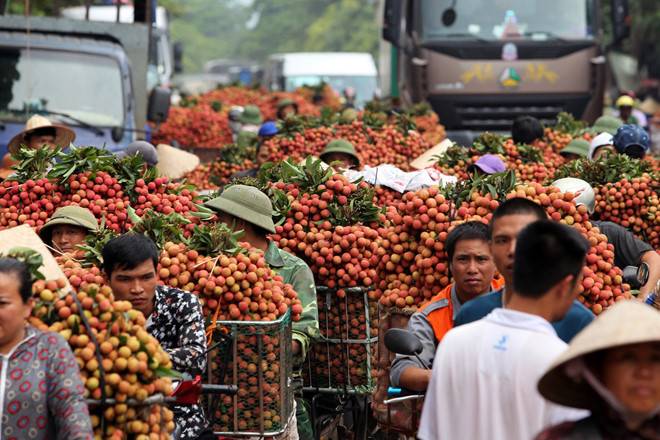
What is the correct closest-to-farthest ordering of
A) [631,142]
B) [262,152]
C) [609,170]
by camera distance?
1. [609,170]
2. [631,142]
3. [262,152]

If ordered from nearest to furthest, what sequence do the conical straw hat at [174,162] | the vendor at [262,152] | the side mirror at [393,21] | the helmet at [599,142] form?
the helmet at [599,142]
the vendor at [262,152]
the conical straw hat at [174,162]
the side mirror at [393,21]

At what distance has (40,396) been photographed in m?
3.27

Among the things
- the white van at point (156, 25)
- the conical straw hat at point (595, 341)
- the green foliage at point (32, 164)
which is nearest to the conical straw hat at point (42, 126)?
the green foliage at point (32, 164)

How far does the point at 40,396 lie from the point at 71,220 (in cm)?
269

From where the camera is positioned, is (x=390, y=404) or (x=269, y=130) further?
(x=269, y=130)

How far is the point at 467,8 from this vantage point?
1532 centimetres

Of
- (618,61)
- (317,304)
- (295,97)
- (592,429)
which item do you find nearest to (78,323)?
(592,429)

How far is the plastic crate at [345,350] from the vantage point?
5.92 meters

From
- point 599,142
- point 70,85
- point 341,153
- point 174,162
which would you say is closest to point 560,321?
point 599,142

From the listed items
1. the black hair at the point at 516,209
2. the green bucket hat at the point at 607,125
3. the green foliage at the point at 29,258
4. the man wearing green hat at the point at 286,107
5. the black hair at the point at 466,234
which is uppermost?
the black hair at the point at 516,209

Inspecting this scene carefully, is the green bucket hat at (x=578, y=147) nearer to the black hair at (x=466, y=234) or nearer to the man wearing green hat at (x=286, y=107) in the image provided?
the black hair at (x=466, y=234)

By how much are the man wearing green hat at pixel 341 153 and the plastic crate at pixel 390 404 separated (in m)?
4.23

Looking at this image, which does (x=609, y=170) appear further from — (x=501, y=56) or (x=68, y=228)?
(x=501, y=56)

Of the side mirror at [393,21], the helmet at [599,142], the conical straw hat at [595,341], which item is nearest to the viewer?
the conical straw hat at [595,341]
